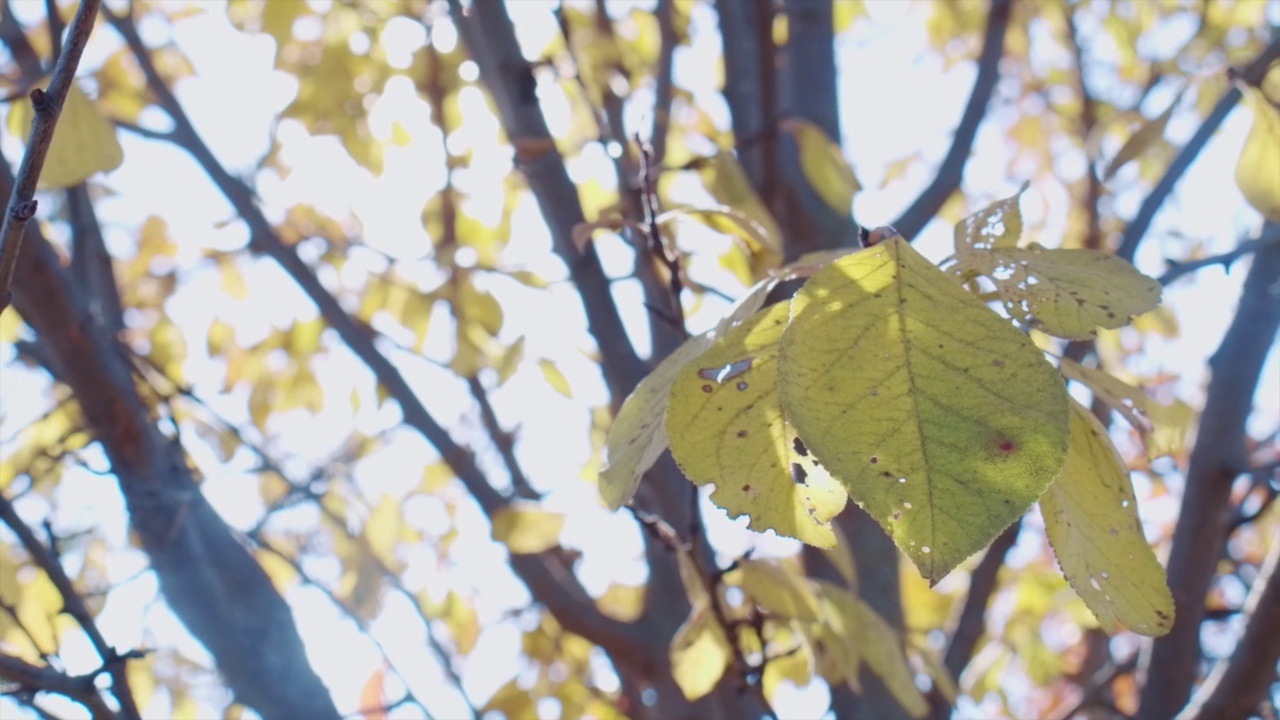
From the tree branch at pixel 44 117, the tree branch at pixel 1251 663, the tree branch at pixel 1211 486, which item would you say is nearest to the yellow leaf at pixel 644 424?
the tree branch at pixel 44 117

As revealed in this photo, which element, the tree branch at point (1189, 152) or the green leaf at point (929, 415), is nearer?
the green leaf at point (929, 415)

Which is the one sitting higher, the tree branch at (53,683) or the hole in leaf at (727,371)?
the tree branch at (53,683)

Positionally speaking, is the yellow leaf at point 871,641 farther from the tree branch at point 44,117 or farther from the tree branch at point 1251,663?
the tree branch at point 44,117

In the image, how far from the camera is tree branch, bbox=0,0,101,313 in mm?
487

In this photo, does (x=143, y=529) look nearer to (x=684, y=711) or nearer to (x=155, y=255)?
(x=684, y=711)

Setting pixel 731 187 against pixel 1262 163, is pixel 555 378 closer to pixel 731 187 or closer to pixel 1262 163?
pixel 731 187

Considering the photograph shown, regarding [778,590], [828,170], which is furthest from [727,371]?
[828,170]

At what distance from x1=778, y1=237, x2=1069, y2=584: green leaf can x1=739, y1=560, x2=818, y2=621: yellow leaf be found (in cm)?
59

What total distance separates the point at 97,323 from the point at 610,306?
587 millimetres

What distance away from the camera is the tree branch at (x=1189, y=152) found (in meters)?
1.05

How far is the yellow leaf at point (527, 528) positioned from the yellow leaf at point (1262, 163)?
29.9 inches

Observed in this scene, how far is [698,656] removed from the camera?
1072 mm

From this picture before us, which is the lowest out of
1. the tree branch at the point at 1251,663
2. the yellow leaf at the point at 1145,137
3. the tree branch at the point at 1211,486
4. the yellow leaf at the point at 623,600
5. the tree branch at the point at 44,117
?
the tree branch at the point at 1251,663

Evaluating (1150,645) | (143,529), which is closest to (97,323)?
(143,529)
